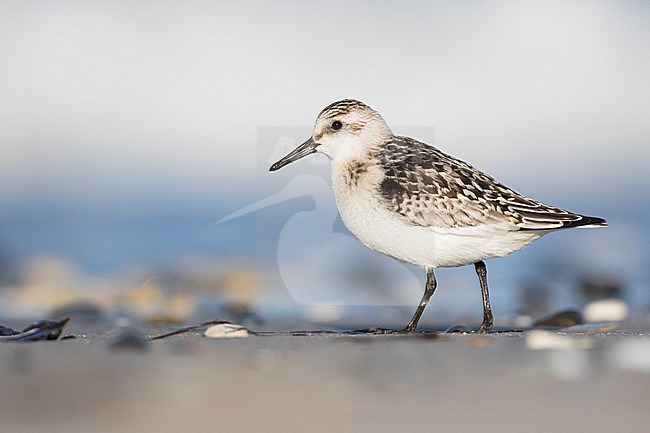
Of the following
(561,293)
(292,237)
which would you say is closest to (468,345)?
(561,293)

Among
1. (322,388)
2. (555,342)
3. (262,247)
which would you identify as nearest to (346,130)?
(555,342)

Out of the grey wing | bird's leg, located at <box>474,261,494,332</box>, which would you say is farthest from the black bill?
bird's leg, located at <box>474,261,494,332</box>

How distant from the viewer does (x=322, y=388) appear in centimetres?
377

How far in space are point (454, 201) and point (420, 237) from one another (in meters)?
0.29

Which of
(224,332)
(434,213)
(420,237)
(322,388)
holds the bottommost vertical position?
(224,332)

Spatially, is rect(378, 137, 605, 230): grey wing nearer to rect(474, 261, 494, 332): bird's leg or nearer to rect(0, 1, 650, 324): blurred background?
rect(474, 261, 494, 332): bird's leg

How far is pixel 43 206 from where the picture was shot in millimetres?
9727

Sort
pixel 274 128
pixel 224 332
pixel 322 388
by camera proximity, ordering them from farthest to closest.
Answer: pixel 274 128 < pixel 224 332 < pixel 322 388

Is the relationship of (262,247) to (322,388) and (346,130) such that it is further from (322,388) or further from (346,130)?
(322,388)

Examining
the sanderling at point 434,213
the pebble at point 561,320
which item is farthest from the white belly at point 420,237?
the pebble at point 561,320

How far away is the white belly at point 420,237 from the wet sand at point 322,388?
1065 millimetres

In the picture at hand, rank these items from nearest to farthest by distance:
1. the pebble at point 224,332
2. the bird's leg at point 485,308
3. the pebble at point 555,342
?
the pebble at point 555,342
the pebble at point 224,332
the bird's leg at point 485,308

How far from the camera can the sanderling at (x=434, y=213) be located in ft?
17.9

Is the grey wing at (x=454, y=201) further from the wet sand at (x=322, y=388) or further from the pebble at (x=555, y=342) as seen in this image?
the wet sand at (x=322, y=388)
